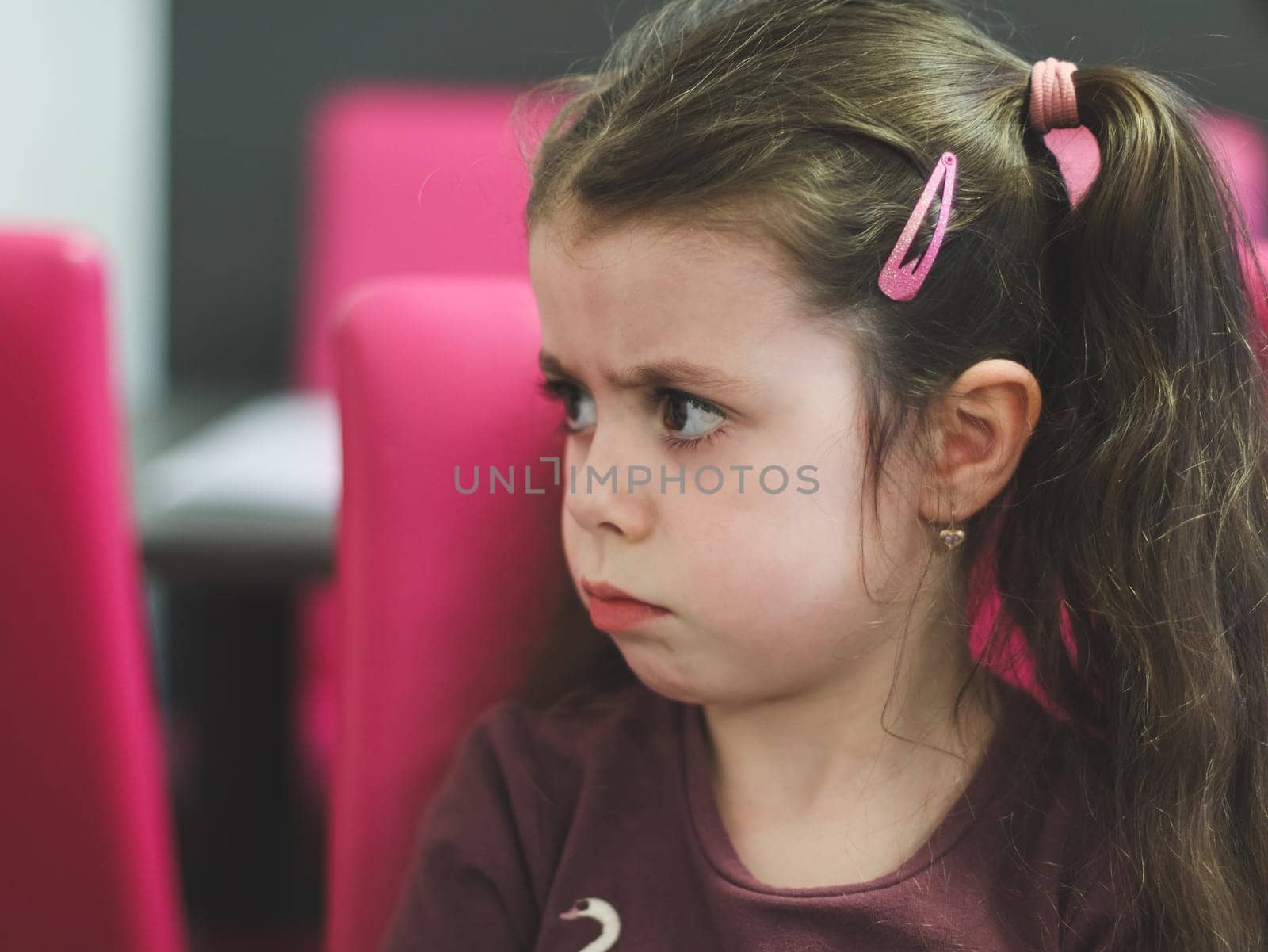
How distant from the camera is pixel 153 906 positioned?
2.90 ft

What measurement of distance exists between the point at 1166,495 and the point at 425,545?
1.39 ft

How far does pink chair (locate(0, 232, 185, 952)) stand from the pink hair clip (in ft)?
1.61

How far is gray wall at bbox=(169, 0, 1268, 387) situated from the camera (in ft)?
6.42

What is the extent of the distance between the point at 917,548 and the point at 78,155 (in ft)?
5.37

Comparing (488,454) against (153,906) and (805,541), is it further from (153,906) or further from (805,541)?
(153,906)

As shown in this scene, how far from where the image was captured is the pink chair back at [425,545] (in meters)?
0.80

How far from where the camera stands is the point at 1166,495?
2.27 ft

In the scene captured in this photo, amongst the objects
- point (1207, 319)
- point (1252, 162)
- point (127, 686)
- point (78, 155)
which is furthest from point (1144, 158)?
point (78, 155)

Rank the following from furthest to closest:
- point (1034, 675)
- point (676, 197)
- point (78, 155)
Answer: point (78, 155) → point (1034, 675) → point (676, 197)

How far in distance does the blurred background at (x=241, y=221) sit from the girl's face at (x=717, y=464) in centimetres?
67

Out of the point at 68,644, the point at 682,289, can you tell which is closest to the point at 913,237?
the point at 682,289

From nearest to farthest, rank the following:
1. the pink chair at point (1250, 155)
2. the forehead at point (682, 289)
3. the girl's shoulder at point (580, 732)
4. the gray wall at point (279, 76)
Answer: the forehead at point (682, 289) < the girl's shoulder at point (580, 732) < the pink chair at point (1250, 155) < the gray wall at point (279, 76)

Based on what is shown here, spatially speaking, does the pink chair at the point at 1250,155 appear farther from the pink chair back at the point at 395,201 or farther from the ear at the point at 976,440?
the pink chair back at the point at 395,201

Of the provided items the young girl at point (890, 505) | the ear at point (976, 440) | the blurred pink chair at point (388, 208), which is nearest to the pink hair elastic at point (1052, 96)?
the young girl at point (890, 505)
